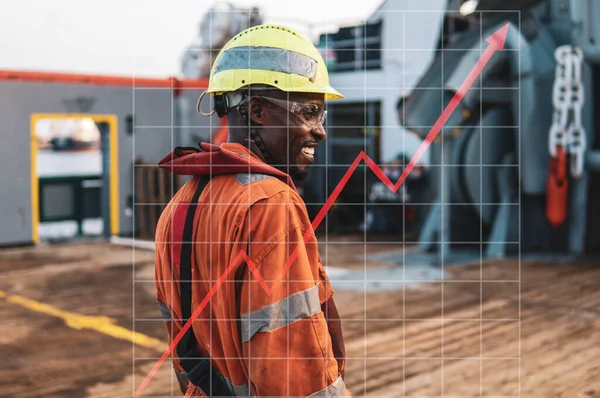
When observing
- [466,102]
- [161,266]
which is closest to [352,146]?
[466,102]

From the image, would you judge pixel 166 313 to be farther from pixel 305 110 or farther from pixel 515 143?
pixel 515 143

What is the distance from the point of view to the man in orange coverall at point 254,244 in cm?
199

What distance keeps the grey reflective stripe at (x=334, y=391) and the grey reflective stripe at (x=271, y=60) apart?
966 millimetres

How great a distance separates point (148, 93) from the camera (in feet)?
54.7

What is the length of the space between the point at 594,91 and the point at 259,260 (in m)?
13.7

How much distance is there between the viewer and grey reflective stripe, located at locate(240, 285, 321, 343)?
6.47 ft

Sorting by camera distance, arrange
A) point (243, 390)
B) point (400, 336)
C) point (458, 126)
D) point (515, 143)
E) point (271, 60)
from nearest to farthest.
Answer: point (243, 390), point (271, 60), point (400, 336), point (458, 126), point (515, 143)

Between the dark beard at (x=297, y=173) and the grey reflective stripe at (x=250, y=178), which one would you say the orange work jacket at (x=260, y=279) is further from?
the dark beard at (x=297, y=173)

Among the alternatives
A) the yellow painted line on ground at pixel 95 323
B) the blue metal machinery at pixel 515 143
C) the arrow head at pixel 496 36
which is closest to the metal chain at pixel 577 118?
the blue metal machinery at pixel 515 143

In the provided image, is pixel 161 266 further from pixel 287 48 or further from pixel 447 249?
pixel 447 249

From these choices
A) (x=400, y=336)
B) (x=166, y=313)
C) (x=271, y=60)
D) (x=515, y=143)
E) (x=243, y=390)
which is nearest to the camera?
(x=243, y=390)

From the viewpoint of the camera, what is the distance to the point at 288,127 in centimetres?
232

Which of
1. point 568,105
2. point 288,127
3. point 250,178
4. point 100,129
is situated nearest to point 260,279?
point 250,178

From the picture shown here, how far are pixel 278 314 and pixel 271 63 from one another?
2.69 feet
